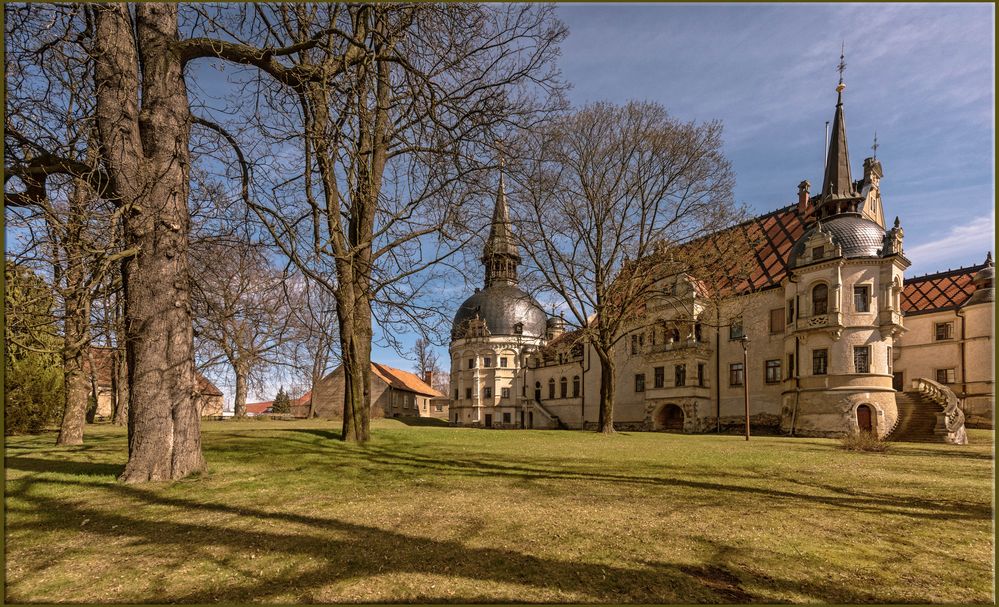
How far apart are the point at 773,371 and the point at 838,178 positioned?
13.4 meters

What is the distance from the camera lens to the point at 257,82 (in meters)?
9.03

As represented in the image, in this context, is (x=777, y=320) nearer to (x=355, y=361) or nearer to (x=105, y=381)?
(x=355, y=361)

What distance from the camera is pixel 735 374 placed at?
117 feet

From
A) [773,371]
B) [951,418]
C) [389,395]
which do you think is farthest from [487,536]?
[389,395]

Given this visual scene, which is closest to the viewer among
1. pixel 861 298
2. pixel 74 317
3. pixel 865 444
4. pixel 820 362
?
pixel 74 317

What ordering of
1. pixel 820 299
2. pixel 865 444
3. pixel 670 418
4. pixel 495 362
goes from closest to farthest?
pixel 865 444, pixel 820 299, pixel 670 418, pixel 495 362

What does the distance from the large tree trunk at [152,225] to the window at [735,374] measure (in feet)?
115

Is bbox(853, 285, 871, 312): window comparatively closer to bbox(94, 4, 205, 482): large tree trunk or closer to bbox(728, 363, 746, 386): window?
bbox(728, 363, 746, 386): window

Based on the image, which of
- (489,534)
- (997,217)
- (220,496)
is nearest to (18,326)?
(220,496)

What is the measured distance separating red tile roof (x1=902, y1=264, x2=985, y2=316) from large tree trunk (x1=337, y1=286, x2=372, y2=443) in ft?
128

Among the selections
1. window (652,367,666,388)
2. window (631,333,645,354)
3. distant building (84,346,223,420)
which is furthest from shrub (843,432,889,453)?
window (652,367,666,388)

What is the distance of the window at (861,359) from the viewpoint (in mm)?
28297

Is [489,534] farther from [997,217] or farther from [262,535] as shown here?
[997,217]

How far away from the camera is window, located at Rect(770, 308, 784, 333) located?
110 ft
